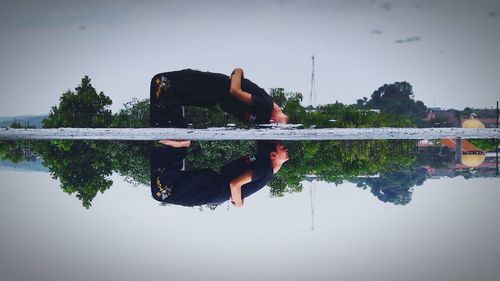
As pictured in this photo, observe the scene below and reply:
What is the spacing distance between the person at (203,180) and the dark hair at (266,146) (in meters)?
0.18

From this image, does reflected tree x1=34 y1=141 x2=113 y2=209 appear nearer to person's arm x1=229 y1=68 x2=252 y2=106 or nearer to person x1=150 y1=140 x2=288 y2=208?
person x1=150 y1=140 x2=288 y2=208

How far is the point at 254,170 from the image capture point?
7.50ft

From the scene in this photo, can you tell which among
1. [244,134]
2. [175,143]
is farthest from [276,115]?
[175,143]

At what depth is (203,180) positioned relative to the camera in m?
2.13

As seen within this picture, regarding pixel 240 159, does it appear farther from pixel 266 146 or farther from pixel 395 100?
pixel 395 100

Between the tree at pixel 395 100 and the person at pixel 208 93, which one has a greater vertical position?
the tree at pixel 395 100

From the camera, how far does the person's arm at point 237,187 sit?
212cm

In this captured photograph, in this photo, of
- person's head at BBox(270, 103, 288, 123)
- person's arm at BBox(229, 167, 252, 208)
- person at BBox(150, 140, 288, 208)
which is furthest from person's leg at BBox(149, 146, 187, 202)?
person's head at BBox(270, 103, 288, 123)

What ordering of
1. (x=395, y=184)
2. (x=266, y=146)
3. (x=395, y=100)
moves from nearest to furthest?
1. (x=395, y=184)
2. (x=266, y=146)
3. (x=395, y=100)

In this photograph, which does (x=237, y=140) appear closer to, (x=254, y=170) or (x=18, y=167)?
(x=254, y=170)

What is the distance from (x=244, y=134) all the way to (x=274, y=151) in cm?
26

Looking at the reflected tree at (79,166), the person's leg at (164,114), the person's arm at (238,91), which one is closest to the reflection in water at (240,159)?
the reflected tree at (79,166)

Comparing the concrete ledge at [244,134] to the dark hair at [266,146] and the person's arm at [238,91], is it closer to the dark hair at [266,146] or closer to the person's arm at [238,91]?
the dark hair at [266,146]

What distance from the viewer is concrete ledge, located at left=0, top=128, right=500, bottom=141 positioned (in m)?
2.75
